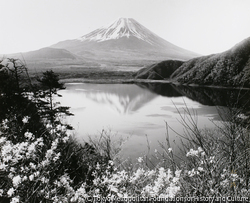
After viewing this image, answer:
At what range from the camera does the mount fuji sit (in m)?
99.9

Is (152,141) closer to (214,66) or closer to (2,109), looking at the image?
(2,109)

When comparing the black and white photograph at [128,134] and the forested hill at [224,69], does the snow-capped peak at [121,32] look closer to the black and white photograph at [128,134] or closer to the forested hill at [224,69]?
the black and white photograph at [128,134]

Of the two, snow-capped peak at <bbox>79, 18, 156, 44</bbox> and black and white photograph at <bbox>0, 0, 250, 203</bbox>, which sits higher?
snow-capped peak at <bbox>79, 18, 156, 44</bbox>

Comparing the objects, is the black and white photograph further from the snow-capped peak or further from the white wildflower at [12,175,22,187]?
the snow-capped peak

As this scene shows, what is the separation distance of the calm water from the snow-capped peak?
289ft

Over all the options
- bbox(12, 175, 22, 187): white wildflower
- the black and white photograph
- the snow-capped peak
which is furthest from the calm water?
the snow-capped peak

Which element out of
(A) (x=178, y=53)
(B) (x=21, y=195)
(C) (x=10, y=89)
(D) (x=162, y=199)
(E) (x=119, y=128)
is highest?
(A) (x=178, y=53)

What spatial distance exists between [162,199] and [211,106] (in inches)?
847

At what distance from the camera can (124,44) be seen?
11231 centimetres

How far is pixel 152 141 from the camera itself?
13.6m

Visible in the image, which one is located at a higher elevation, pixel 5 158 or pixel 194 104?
pixel 5 158

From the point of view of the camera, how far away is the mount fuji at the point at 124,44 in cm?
9988

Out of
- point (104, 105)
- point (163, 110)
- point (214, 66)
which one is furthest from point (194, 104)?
point (214, 66)

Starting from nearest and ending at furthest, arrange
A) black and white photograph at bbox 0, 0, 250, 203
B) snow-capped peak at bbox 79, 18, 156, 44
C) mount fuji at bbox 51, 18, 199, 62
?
black and white photograph at bbox 0, 0, 250, 203 → mount fuji at bbox 51, 18, 199, 62 → snow-capped peak at bbox 79, 18, 156, 44
